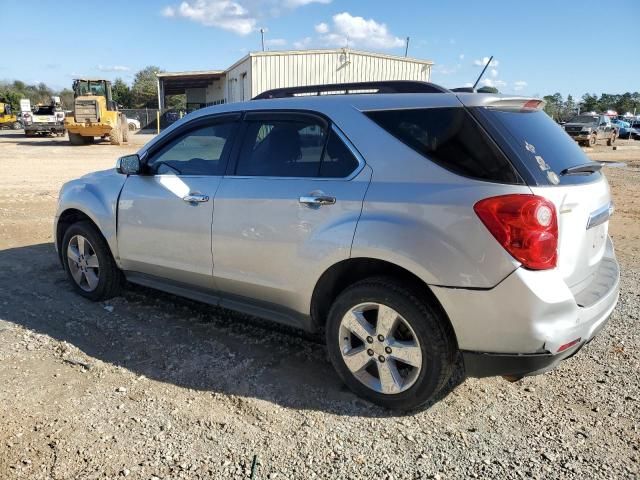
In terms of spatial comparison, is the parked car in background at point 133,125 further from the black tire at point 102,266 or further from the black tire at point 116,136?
the black tire at point 102,266

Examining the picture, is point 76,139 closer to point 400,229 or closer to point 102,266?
point 102,266

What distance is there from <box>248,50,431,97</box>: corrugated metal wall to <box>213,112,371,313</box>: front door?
894 inches

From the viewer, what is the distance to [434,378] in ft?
9.43

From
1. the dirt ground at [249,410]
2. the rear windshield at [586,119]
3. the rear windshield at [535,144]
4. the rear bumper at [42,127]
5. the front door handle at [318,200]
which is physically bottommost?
the dirt ground at [249,410]

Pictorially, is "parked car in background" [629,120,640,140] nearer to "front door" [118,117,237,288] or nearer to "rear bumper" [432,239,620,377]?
"front door" [118,117,237,288]

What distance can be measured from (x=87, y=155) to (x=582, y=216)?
74.1 ft

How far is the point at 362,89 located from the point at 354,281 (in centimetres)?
130

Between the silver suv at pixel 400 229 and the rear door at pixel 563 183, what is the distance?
12 mm

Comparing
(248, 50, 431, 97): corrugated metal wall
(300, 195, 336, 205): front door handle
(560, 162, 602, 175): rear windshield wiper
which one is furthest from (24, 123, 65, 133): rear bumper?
(560, 162, 602, 175): rear windshield wiper

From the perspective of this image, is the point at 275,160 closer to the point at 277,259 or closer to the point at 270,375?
the point at 277,259

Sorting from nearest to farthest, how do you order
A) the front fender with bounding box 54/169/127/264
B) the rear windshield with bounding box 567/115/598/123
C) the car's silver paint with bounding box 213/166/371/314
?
the car's silver paint with bounding box 213/166/371/314
the front fender with bounding box 54/169/127/264
the rear windshield with bounding box 567/115/598/123

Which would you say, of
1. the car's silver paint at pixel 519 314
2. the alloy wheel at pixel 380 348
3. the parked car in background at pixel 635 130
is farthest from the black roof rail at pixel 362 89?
the parked car in background at pixel 635 130

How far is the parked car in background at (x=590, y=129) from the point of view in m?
30.6

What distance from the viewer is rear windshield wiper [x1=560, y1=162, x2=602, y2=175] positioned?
2869 millimetres
